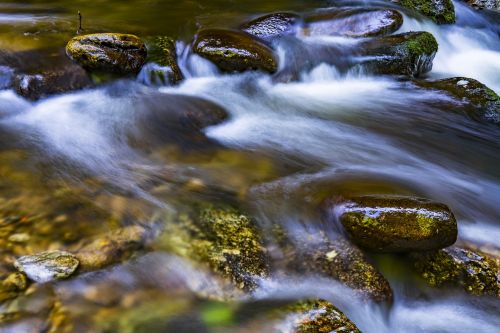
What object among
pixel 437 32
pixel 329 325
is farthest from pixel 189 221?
pixel 437 32

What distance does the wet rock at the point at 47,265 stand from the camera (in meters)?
2.86

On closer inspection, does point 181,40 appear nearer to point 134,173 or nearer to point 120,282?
point 134,173

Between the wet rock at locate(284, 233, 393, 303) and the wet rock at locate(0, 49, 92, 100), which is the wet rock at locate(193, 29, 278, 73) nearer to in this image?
the wet rock at locate(0, 49, 92, 100)

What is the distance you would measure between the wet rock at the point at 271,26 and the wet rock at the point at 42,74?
330cm

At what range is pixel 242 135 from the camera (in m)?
5.52

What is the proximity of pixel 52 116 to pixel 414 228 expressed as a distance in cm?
469

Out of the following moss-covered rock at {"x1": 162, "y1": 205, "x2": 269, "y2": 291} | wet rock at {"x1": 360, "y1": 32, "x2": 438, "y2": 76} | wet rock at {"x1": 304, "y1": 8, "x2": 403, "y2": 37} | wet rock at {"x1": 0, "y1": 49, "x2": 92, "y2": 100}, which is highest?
wet rock at {"x1": 304, "y1": 8, "x2": 403, "y2": 37}

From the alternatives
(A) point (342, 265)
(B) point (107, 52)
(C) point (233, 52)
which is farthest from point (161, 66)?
(A) point (342, 265)

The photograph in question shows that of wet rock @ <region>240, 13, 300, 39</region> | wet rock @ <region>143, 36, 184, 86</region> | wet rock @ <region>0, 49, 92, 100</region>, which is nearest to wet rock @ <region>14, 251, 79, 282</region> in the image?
wet rock @ <region>0, 49, 92, 100</region>

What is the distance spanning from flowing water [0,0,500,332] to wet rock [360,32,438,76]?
0.25 meters

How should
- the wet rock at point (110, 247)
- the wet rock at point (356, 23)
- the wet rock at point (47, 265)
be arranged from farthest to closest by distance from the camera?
the wet rock at point (356, 23)
the wet rock at point (110, 247)
the wet rock at point (47, 265)

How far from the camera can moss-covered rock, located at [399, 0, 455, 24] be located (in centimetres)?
1077

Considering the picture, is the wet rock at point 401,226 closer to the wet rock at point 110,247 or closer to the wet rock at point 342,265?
the wet rock at point 342,265

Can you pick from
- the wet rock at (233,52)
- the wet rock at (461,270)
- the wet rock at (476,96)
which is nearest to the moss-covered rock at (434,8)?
the wet rock at (476,96)
